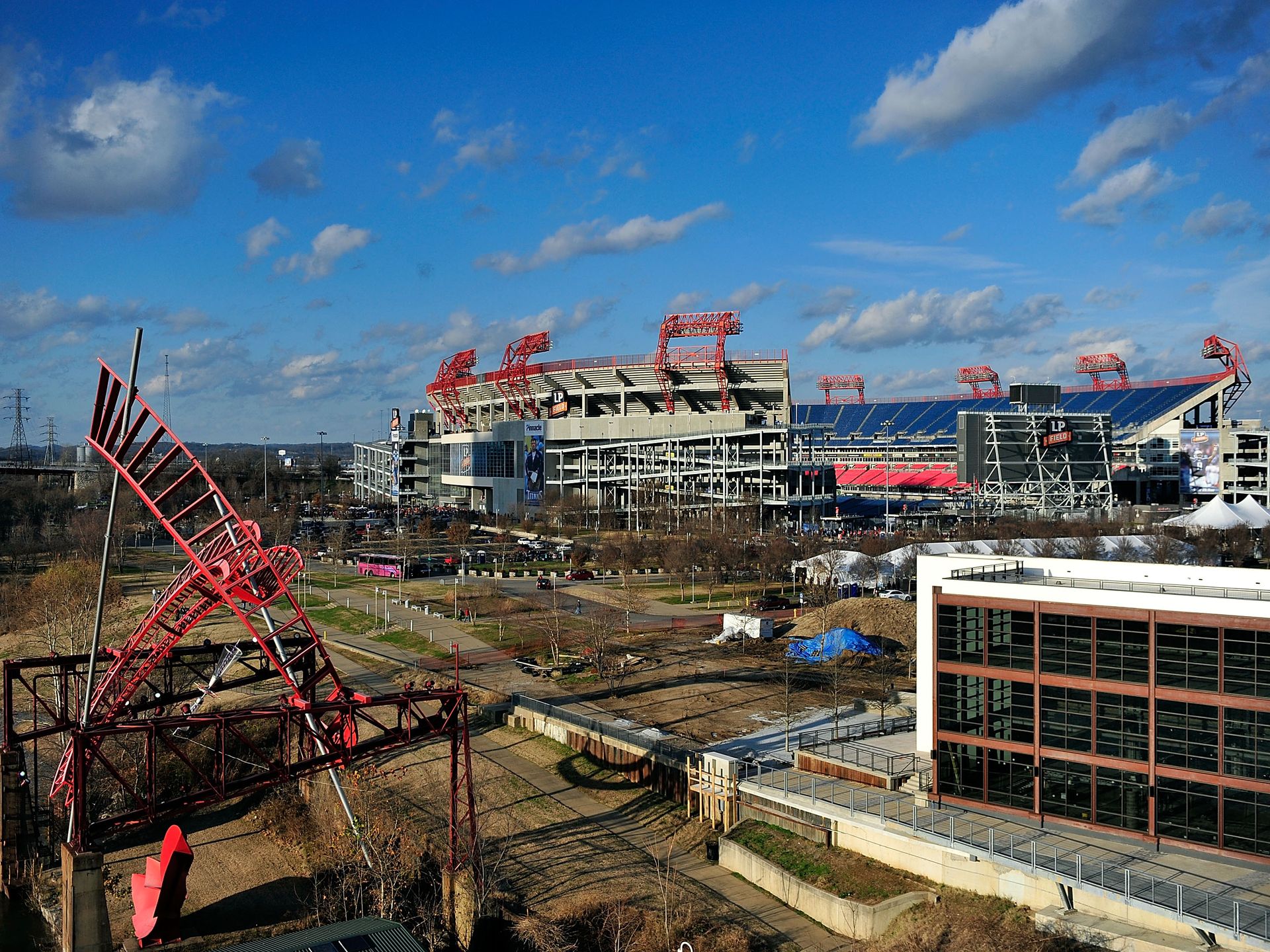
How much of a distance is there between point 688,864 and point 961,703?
8.38 metres

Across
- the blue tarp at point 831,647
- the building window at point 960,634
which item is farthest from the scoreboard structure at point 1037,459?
the building window at point 960,634

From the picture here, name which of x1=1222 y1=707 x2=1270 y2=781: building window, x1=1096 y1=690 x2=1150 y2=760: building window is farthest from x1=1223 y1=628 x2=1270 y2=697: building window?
x1=1096 y1=690 x2=1150 y2=760: building window

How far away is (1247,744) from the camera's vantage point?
75.3 feet

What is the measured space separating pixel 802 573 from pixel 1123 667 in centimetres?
4738

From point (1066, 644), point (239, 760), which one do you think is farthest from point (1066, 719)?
point (239, 760)

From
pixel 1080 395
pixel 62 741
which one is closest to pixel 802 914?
pixel 62 741

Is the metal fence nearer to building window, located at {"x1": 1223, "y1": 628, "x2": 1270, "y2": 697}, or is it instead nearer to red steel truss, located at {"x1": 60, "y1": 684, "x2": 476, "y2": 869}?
red steel truss, located at {"x1": 60, "y1": 684, "x2": 476, "y2": 869}

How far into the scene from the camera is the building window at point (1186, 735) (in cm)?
2338

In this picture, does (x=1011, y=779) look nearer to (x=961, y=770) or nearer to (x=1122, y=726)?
(x=961, y=770)

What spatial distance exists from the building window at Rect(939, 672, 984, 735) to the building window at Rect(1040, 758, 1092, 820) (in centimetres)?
195

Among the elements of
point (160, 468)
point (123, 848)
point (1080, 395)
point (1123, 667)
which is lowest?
point (123, 848)

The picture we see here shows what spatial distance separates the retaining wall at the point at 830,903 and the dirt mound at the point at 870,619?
85.0 ft

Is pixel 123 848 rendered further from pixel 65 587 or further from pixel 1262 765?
pixel 65 587

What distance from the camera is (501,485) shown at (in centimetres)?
12744
